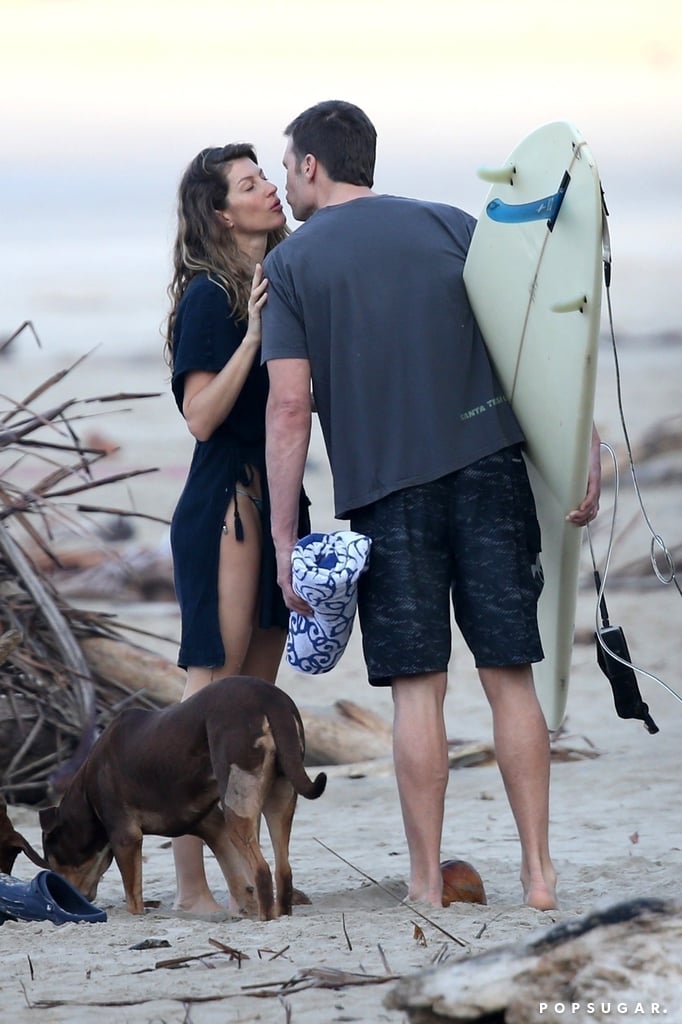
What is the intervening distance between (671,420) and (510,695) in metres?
14.2

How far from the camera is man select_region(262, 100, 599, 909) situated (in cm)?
397

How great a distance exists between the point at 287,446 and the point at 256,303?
440 millimetres

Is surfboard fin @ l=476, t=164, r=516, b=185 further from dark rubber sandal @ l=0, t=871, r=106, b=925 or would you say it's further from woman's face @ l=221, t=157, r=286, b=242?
dark rubber sandal @ l=0, t=871, r=106, b=925

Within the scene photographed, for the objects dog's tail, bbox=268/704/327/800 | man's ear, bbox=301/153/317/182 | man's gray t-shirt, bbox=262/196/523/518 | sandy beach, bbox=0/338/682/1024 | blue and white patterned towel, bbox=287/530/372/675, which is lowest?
sandy beach, bbox=0/338/682/1024

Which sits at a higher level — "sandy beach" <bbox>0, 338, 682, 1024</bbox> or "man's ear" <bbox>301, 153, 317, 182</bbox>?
"man's ear" <bbox>301, 153, 317, 182</bbox>

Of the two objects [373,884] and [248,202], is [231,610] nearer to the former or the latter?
[373,884]

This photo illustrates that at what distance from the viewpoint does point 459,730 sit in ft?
26.9

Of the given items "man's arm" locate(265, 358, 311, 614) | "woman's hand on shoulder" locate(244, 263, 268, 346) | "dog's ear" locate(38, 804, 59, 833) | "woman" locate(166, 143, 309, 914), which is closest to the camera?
"man's arm" locate(265, 358, 311, 614)

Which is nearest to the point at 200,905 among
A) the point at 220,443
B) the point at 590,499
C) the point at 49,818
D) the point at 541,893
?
the point at 49,818

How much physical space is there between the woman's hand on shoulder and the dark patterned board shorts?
2.09 ft

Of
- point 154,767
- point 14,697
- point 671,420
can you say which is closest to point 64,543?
point 671,420

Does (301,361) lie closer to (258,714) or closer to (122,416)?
(258,714)

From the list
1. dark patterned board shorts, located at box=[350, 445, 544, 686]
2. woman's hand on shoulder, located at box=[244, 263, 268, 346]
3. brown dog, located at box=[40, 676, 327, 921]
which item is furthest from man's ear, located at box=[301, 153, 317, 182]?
brown dog, located at box=[40, 676, 327, 921]

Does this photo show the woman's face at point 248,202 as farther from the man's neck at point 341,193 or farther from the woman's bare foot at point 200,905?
the woman's bare foot at point 200,905
